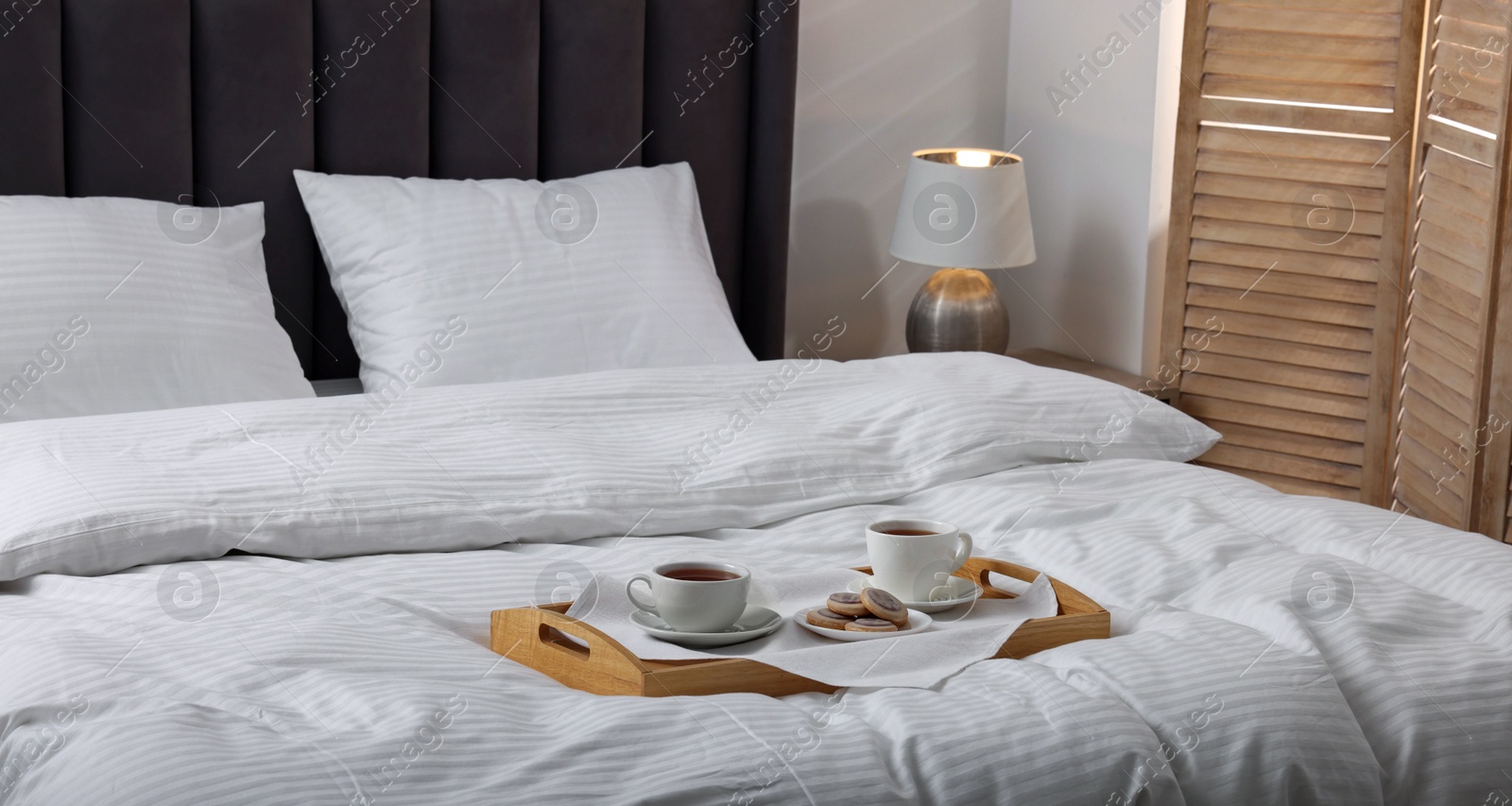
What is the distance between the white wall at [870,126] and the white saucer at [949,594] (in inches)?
70.5

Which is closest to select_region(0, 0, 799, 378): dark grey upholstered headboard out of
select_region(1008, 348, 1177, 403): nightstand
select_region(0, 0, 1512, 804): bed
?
select_region(0, 0, 1512, 804): bed

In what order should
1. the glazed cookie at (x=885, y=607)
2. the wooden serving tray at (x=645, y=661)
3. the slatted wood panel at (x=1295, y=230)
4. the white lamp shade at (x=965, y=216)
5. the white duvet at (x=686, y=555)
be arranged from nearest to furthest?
the white duvet at (x=686, y=555) → the wooden serving tray at (x=645, y=661) → the glazed cookie at (x=885, y=607) → the slatted wood panel at (x=1295, y=230) → the white lamp shade at (x=965, y=216)

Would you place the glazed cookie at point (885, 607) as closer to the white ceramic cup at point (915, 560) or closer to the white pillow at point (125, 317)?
the white ceramic cup at point (915, 560)

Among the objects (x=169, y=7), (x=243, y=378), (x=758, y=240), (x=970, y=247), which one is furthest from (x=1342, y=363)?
(x=169, y=7)

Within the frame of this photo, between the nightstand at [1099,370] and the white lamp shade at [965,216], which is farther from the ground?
the white lamp shade at [965,216]

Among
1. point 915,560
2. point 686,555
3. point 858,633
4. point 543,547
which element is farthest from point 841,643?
point 543,547

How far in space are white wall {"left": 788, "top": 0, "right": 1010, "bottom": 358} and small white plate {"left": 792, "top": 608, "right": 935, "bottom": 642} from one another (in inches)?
73.7

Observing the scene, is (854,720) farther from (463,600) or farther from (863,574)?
(463,600)

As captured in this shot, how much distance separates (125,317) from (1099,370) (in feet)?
6.27

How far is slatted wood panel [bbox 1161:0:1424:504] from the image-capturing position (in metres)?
2.62

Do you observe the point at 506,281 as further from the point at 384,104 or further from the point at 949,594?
the point at 949,594

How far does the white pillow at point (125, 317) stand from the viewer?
1.85 metres

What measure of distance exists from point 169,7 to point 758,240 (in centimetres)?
112

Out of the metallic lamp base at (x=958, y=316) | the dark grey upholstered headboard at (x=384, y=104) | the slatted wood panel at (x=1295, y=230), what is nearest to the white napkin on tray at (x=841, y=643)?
the dark grey upholstered headboard at (x=384, y=104)
